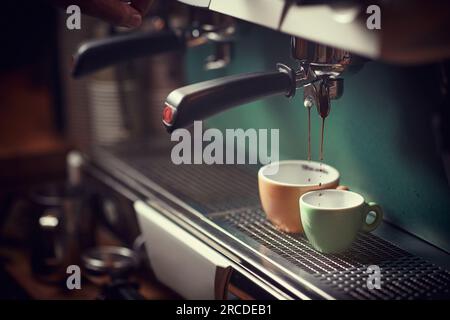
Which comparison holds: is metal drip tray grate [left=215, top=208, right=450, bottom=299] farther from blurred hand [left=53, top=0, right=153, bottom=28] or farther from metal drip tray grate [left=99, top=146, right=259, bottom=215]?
blurred hand [left=53, top=0, right=153, bottom=28]

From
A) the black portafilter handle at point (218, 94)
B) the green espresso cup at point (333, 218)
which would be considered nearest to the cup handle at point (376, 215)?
the green espresso cup at point (333, 218)

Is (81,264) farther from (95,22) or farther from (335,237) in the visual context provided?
(95,22)

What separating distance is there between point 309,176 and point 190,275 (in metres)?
0.18

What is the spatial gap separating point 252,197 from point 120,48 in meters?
0.26

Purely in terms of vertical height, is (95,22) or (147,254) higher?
(95,22)

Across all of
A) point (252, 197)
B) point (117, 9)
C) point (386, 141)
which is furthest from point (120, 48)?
point (386, 141)

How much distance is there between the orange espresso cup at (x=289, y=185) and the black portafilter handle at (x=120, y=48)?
0.25 m

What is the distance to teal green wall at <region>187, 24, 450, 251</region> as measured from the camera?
2.73 ft

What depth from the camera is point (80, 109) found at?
157cm

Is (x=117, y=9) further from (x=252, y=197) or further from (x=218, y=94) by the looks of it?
(x=252, y=197)

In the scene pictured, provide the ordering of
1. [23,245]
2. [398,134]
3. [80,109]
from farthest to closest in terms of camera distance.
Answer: [80,109]
[23,245]
[398,134]

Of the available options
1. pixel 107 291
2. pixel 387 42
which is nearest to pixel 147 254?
pixel 107 291

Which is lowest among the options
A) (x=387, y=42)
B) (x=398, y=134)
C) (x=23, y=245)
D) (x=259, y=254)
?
(x=23, y=245)

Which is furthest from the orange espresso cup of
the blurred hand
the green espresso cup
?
the blurred hand
